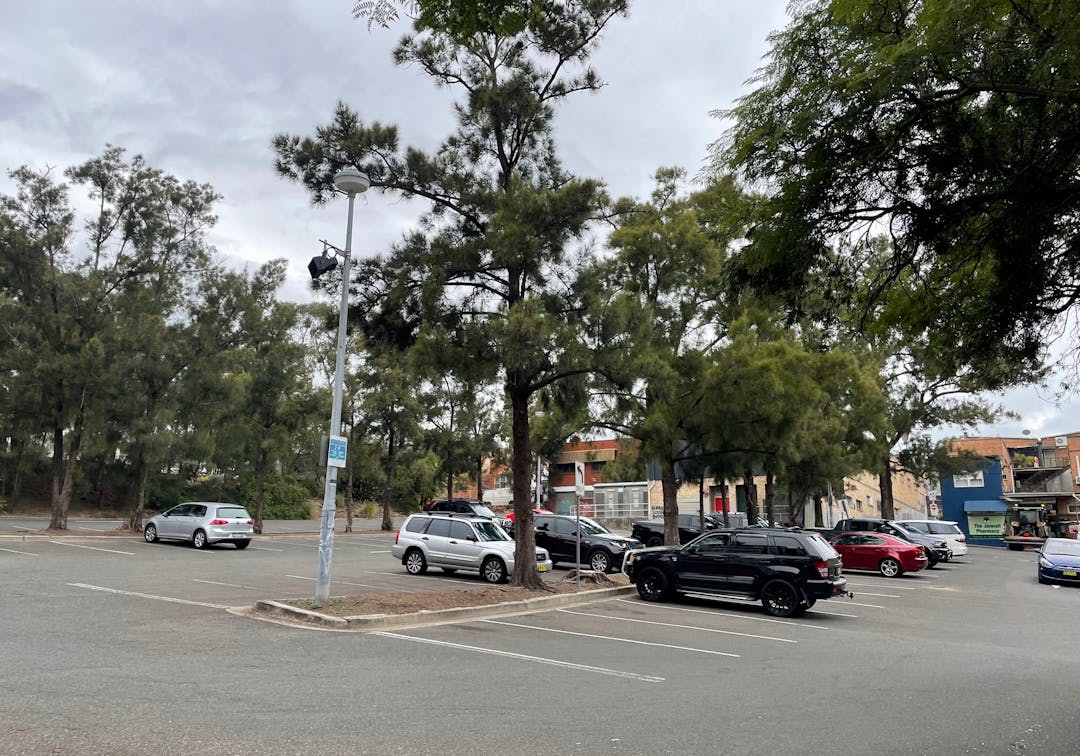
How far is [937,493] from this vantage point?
255 ft

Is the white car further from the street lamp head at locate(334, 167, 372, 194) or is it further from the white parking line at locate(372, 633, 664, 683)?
the street lamp head at locate(334, 167, 372, 194)

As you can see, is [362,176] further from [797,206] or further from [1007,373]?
[1007,373]

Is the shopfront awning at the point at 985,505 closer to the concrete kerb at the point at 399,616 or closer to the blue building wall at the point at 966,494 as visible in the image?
the blue building wall at the point at 966,494

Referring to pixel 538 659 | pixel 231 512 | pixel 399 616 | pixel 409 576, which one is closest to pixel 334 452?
pixel 399 616

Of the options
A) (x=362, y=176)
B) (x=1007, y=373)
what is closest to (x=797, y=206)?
(x=1007, y=373)

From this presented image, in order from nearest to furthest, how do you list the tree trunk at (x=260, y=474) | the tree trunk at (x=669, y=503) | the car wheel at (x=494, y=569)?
the car wheel at (x=494, y=569)
the tree trunk at (x=669, y=503)
the tree trunk at (x=260, y=474)

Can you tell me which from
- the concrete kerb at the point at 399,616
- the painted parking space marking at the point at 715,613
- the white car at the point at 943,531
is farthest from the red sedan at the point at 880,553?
the concrete kerb at the point at 399,616

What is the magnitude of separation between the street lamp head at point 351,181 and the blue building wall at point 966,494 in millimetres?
51212

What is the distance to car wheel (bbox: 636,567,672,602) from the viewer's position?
15.9m

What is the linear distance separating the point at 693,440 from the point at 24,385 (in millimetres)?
23987

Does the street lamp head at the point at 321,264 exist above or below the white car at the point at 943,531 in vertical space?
above

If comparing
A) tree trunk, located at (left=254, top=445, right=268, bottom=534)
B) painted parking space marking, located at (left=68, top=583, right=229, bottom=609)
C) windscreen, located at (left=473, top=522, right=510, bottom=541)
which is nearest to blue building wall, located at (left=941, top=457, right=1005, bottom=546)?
windscreen, located at (left=473, top=522, right=510, bottom=541)

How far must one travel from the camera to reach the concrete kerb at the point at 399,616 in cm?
1076

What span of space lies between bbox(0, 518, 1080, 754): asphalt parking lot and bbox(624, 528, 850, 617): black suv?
2.14ft
